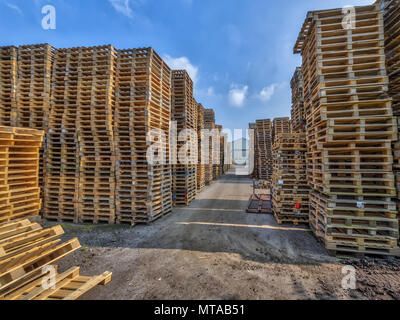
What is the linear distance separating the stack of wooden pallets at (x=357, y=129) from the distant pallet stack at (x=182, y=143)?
7.06 metres

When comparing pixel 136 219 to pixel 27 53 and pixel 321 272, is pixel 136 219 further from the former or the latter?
pixel 27 53

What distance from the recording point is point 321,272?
4.08 m

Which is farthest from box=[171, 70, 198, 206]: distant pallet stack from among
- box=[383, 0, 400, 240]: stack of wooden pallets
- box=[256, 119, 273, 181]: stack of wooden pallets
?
box=[256, 119, 273, 181]: stack of wooden pallets

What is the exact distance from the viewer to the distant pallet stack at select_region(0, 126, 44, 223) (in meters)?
5.52

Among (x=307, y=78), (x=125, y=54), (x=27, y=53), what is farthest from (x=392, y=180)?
(x=27, y=53)

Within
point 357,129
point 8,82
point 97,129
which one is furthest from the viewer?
point 8,82

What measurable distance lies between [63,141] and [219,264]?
7833 millimetres

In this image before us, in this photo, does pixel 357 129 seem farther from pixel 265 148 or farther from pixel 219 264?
pixel 265 148

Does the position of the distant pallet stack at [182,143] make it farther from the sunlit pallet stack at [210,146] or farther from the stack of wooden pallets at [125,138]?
the sunlit pallet stack at [210,146]

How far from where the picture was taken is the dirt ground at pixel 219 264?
3.48 metres

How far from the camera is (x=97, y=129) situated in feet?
24.7

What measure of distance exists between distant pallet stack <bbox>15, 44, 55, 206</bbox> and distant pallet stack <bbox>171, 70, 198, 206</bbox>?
607 cm

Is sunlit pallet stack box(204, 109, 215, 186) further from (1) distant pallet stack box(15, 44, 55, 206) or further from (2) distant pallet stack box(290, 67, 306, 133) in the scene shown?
(1) distant pallet stack box(15, 44, 55, 206)

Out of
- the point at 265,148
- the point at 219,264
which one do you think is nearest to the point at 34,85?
the point at 219,264
